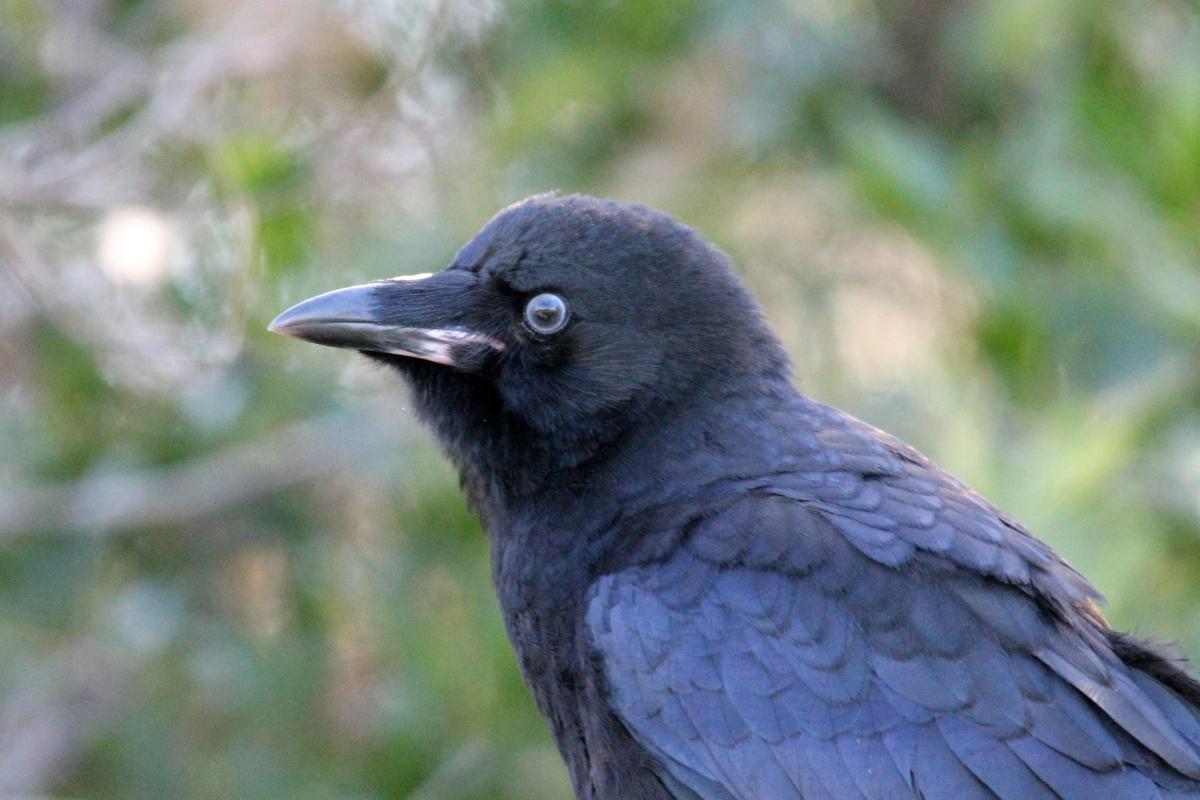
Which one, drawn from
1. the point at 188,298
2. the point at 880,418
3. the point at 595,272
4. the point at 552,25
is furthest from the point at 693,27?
the point at 595,272

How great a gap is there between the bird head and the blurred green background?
4.96ft

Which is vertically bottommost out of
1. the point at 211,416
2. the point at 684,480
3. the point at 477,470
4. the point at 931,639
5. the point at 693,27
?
the point at 931,639

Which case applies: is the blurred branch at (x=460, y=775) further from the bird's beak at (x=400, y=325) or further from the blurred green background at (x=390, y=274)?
the bird's beak at (x=400, y=325)

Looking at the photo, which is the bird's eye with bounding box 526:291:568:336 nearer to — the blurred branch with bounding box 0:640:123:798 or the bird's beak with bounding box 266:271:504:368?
the bird's beak with bounding box 266:271:504:368

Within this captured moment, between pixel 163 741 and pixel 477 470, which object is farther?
pixel 163 741

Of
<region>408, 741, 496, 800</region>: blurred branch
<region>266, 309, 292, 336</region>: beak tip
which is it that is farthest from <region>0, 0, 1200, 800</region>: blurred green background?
<region>266, 309, 292, 336</region>: beak tip

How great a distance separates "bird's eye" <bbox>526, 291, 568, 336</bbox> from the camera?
338 cm

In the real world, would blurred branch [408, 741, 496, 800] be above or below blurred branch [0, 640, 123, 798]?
below

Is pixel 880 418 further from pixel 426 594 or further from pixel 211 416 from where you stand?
pixel 211 416

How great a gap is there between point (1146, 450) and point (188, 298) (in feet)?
9.94

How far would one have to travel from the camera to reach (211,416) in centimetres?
528

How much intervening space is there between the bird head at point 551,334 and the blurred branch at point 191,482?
80.7 inches

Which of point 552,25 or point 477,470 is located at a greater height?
point 552,25

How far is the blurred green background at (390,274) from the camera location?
5152 millimetres
